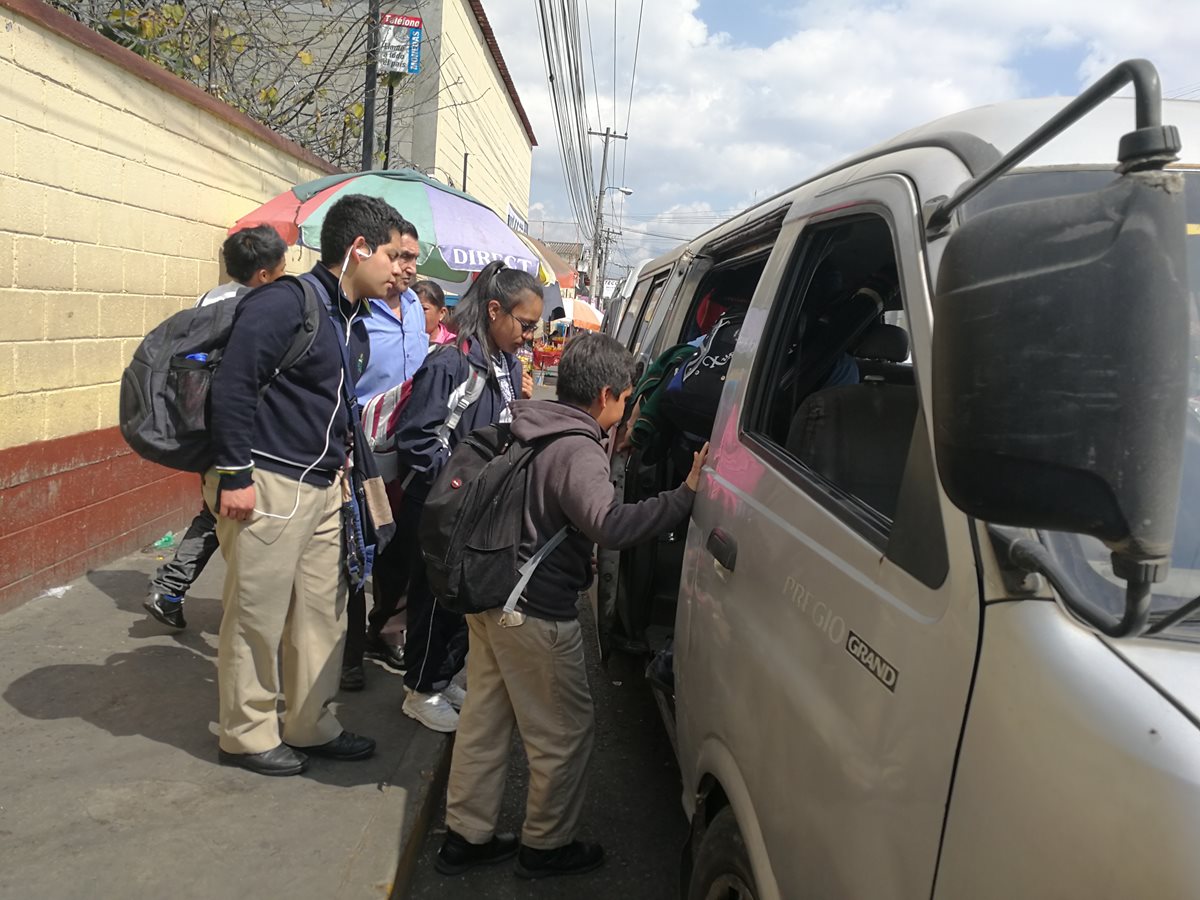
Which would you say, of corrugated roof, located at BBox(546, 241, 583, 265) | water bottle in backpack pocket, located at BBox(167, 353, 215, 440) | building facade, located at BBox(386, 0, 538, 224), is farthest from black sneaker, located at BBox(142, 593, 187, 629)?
corrugated roof, located at BBox(546, 241, 583, 265)

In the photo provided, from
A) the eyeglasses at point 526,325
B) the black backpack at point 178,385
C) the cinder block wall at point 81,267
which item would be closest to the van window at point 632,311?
the eyeglasses at point 526,325

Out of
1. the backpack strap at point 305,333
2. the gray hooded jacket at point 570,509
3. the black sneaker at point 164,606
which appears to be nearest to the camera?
the gray hooded jacket at point 570,509

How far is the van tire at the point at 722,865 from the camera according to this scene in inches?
71.3

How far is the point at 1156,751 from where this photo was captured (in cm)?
100

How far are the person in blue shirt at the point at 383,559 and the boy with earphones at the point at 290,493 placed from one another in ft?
2.12

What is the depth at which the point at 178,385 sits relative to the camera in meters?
2.87

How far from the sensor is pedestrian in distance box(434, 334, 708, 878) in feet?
8.41

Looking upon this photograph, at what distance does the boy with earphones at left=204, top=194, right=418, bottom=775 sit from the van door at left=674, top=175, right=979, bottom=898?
130 centimetres

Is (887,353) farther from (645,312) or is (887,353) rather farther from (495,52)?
(495,52)

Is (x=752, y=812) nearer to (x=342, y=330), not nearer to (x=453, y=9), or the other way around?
(x=342, y=330)

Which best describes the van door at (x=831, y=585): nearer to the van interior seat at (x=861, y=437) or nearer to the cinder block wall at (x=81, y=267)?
the van interior seat at (x=861, y=437)

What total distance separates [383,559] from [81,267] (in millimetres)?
2194

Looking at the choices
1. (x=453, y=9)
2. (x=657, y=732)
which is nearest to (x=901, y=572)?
(x=657, y=732)

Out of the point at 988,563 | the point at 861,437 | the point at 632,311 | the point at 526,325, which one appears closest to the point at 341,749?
the point at 526,325
